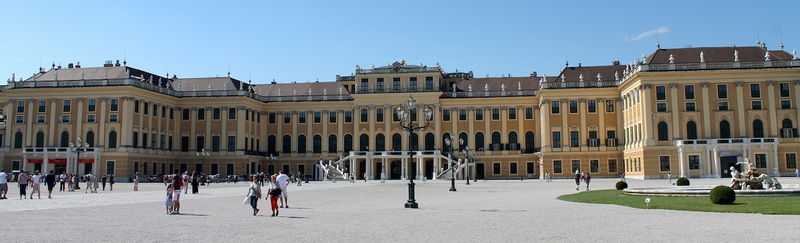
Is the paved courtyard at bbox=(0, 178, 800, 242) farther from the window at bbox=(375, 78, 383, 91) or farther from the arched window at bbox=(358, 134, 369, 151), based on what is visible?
the arched window at bbox=(358, 134, 369, 151)

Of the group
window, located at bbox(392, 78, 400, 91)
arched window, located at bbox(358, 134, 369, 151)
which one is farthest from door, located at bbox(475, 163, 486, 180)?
arched window, located at bbox(358, 134, 369, 151)

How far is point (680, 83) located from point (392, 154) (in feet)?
95.0

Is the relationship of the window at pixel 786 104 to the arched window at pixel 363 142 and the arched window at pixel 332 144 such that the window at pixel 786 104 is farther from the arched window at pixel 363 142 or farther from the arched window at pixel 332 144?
the arched window at pixel 332 144

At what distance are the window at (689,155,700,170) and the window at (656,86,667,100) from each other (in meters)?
5.53

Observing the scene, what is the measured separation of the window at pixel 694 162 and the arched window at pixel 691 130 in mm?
2164

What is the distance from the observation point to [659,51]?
6284 cm

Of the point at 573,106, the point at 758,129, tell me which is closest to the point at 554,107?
the point at 573,106

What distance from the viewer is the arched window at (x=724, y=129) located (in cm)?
5821

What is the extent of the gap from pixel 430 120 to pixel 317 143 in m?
24.1

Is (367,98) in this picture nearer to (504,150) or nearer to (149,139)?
(504,150)

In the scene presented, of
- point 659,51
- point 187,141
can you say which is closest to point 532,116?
point 659,51

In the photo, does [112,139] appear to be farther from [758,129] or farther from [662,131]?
[758,129]

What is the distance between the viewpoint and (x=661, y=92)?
59.0m

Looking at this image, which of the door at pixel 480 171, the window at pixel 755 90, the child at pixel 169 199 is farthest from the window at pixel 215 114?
the child at pixel 169 199
